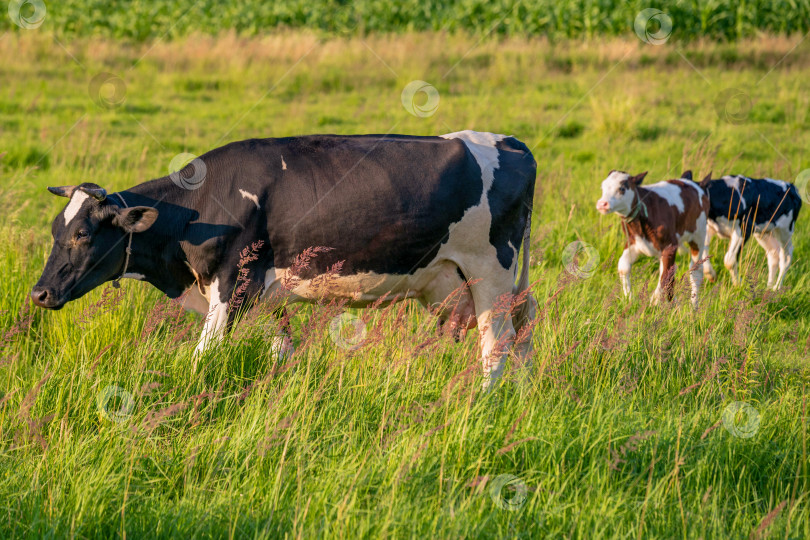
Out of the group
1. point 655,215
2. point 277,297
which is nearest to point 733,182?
point 655,215

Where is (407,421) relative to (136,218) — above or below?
below

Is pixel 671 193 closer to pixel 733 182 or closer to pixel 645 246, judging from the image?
pixel 645 246

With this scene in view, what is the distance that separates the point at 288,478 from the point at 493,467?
0.86 meters

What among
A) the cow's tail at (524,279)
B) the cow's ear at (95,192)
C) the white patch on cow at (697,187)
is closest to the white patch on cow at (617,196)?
the white patch on cow at (697,187)

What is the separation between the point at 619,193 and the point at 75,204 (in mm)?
4791

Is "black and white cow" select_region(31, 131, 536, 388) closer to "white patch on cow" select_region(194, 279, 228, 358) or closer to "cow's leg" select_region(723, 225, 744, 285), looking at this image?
"white patch on cow" select_region(194, 279, 228, 358)

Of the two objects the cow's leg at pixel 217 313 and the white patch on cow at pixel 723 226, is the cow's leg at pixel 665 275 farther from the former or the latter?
the cow's leg at pixel 217 313

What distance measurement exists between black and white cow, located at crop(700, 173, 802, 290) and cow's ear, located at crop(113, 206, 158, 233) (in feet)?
18.0

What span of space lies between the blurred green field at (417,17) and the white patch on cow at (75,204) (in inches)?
630

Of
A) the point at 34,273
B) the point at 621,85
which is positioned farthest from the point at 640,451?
the point at 621,85

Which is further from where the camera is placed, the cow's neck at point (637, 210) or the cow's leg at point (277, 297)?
the cow's neck at point (637, 210)

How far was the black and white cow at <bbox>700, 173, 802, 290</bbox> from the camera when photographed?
327 inches

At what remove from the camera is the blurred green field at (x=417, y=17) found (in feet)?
69.5

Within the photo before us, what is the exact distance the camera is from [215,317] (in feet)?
16.3
